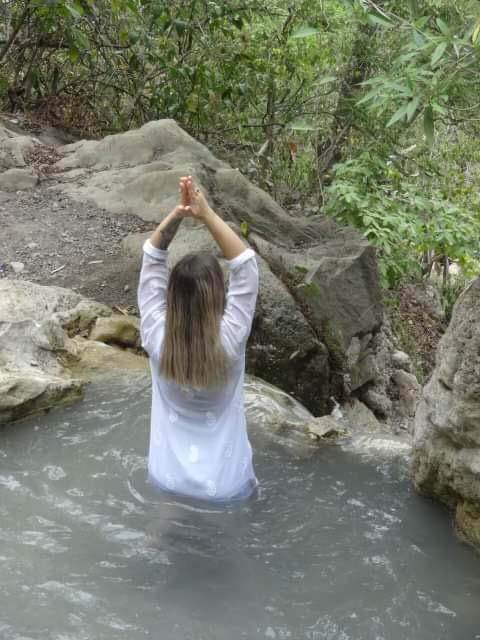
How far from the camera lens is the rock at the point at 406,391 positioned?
694cm

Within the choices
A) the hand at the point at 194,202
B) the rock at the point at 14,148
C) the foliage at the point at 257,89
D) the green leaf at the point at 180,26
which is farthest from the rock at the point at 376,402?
the green leaf at the point at 180,26

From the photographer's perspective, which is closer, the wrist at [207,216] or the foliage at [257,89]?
the wrist at [207,216]

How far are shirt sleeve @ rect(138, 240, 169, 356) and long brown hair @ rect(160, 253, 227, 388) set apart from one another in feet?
0.33

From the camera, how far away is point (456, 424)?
3.38m

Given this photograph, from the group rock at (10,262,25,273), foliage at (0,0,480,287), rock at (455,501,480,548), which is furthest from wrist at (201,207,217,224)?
foliage at (0,0,480,287)

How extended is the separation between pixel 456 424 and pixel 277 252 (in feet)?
10.2

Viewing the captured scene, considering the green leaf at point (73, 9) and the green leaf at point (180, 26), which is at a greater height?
the green leaf at point (180, 26)

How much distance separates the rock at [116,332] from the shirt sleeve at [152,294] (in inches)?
87.0

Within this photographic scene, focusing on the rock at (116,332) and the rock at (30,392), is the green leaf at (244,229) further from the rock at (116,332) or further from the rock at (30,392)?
the rock at (30,392)

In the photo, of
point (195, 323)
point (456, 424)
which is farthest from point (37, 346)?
point (456, 424)

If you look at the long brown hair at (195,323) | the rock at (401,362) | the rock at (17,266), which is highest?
the long brown hair at (195,323)

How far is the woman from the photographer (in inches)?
113

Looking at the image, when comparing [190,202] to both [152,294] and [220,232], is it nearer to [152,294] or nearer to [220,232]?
[220,232]

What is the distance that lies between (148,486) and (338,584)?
103 cm
